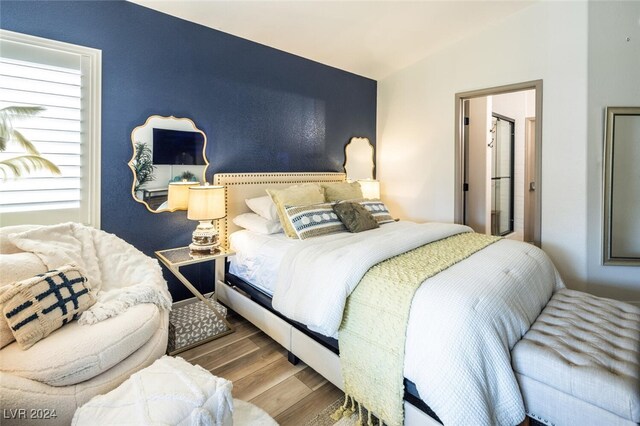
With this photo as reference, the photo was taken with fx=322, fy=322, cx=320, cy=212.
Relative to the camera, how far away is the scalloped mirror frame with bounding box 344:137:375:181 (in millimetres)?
4227

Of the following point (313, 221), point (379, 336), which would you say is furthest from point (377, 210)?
point (379, 336)

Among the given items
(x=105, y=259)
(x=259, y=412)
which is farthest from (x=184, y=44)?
(x=259, y=412)

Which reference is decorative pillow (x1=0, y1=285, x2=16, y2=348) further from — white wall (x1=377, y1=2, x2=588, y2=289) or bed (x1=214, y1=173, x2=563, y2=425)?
white wall (x1=377, y1=2, x2=588, y2=289)

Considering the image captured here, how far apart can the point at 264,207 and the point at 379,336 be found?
1678 mm

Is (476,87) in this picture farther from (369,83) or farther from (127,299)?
(127,299)

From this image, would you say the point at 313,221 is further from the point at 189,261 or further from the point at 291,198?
the point at 189,261

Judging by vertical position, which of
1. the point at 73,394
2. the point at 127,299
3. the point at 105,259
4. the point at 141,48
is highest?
the point at 141,48

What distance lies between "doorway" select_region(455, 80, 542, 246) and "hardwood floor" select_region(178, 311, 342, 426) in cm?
259

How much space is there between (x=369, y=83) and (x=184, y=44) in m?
2.53

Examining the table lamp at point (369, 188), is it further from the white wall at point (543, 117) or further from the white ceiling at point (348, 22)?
the white ceiling at point (348, 22)

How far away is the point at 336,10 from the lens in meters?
2.81

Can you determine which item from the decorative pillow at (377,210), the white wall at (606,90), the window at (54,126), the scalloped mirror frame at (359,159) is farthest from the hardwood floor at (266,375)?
the white wall at (606,90)

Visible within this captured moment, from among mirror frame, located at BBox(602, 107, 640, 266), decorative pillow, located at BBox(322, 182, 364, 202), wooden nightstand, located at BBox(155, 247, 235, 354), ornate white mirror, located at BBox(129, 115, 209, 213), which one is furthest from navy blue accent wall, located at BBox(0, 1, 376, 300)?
mirror frame, located at BBox(602, 107, 640, 266)

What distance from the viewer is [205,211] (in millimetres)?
2465
